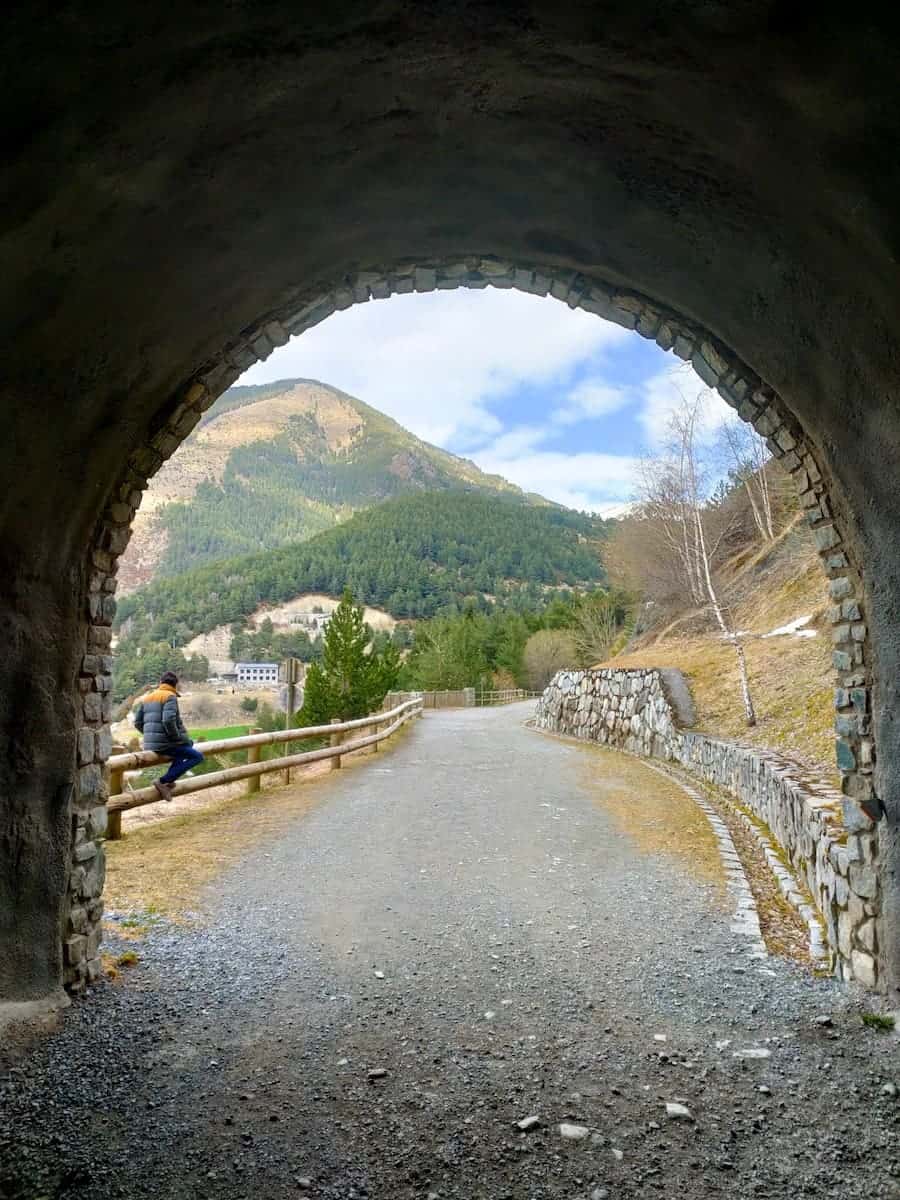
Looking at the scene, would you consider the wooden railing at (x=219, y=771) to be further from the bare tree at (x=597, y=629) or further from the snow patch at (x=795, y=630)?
the bare tree at (x=597, y=629)

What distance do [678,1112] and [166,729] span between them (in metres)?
5.73

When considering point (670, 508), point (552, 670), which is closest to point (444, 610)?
point (552, 670)

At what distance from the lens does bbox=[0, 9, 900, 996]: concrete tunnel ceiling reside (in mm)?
2176

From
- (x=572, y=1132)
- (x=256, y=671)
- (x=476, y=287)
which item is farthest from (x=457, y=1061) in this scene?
(x=256, y=671)

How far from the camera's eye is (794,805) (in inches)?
225

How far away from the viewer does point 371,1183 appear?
2.31m

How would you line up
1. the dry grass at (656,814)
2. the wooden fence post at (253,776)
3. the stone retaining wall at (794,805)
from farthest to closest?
the wooden fence post at (253,776) → the dry grass at (656,814) → the stone retaining wall at (794,805)

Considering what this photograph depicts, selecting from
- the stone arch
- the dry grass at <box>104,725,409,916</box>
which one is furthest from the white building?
the stone arch

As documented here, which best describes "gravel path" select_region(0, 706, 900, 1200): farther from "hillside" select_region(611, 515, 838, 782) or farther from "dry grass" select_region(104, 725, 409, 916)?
"hillside" select_region(611, 515, 838, 782)

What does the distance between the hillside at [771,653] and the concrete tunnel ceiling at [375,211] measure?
4585mm

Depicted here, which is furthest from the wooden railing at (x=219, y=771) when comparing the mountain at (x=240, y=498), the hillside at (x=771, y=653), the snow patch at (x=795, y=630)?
the mountain at (x=240, y=498)

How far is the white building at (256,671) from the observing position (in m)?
79.2

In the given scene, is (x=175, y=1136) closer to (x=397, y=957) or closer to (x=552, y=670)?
(x=397, y=957)

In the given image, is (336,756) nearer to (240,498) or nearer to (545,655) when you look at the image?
(545,655)
